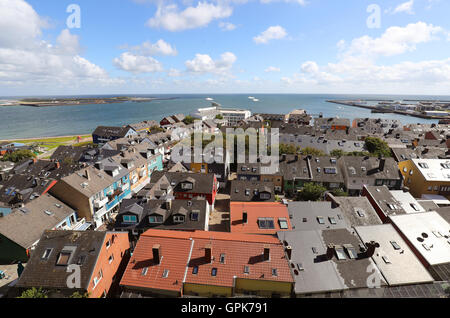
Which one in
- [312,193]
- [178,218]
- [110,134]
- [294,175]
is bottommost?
[178,218]

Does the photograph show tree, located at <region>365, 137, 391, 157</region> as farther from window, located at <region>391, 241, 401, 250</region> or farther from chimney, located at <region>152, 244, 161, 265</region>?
chimney, located at <region>152, 244, 161, 265</region>

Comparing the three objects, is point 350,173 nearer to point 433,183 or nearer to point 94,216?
point 433,183

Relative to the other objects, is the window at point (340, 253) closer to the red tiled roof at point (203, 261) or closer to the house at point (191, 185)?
the red tiled roof at point (203, 261)

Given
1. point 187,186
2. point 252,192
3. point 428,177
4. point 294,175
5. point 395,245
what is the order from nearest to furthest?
point 395,245, point 252,192, point 187,186, point 428,177, point 294,175

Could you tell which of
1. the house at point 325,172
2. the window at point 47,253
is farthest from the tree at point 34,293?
the house at point 325,172

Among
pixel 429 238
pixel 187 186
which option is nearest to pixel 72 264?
pixel 187 186

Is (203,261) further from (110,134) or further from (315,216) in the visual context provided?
(110,134)

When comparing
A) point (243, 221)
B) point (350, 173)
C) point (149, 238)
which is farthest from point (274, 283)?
point (350, 173)
